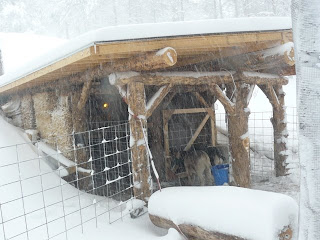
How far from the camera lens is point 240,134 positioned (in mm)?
6020

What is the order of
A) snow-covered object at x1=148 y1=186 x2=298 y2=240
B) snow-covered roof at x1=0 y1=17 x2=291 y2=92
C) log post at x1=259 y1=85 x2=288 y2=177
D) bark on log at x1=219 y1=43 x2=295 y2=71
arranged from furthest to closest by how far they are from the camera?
1. log post at x1=259 y1=85 x2=288 y2=177
2. bark on log at x1=219 y1=43 x2=295 y2=71
3. snow-covered roof at x1=0 y1=17 x2=291 y2=92
4. snow-covered object at x1=148 y1=186 x2=298 y2=240

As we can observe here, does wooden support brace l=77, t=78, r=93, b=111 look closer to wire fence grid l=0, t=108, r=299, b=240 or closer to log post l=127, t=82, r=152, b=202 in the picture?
wire fence grid l=0, t=108, r=299, b=240

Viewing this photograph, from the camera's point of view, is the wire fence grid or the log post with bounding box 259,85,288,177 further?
the log post with bounding box 259,85,288,177

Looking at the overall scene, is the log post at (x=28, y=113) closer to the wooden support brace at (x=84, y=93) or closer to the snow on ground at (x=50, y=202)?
the snow on ground at (x=50, y=202)

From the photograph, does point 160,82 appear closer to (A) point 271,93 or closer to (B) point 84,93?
(B) point 84,93

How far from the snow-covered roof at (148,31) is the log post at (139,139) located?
874 mm

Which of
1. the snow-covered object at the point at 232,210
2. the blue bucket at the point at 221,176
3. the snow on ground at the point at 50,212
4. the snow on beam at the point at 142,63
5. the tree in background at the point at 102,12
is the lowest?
the blue bucket at the point at 221,176

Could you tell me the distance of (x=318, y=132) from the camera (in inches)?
89.3

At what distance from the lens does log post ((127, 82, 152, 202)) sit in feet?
15.0

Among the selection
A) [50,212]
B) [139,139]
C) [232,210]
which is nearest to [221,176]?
[139,139]

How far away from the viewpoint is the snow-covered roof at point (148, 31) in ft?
11.9

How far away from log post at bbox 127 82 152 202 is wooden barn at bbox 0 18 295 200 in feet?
0.05

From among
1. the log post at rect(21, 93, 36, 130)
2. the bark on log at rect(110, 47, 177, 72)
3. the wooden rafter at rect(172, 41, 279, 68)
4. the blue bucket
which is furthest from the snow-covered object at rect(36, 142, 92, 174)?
the wooden rafter at rect(172, 41, 279, 68)

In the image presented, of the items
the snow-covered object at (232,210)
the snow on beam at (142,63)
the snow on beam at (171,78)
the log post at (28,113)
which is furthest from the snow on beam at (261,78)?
the log post at (28,113)
